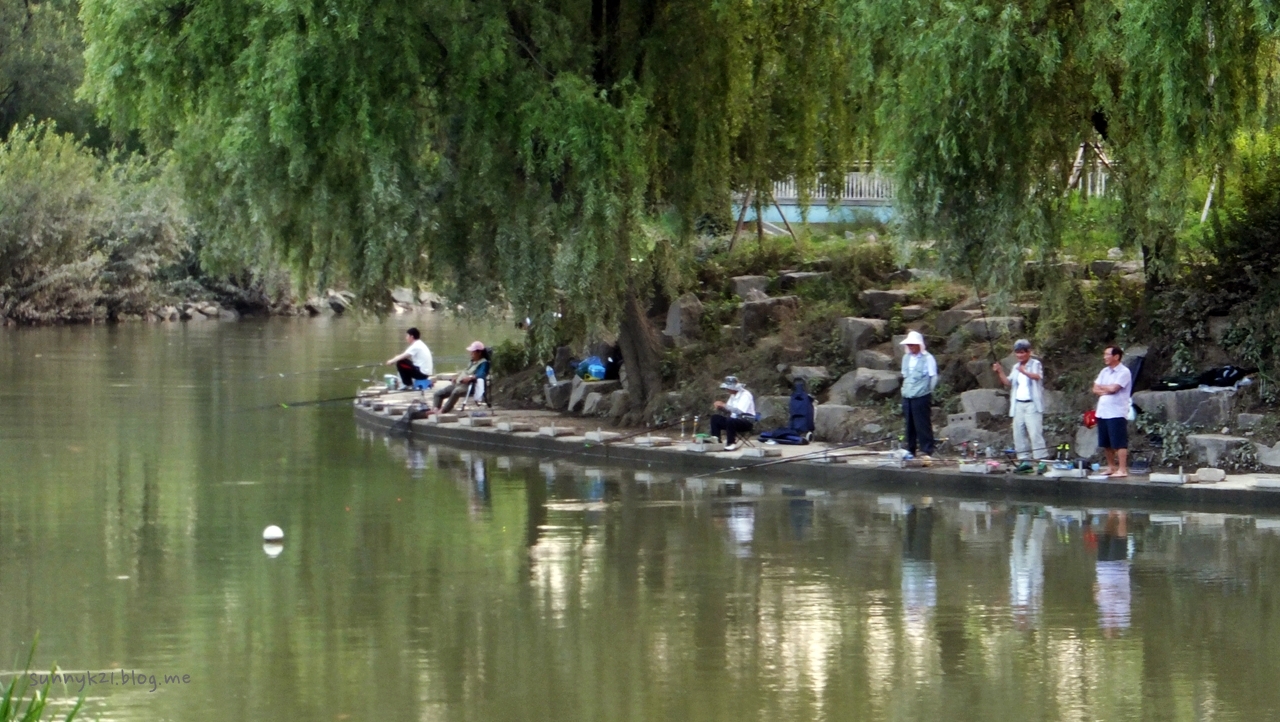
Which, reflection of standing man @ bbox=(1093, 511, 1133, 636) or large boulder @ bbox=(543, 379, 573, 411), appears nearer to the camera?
reflection of standing man @ bbox=(1093, 511, 1133, 636)

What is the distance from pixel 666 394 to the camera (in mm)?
24750

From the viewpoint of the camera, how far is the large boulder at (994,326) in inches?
893

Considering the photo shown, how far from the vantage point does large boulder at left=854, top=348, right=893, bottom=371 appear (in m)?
23.3

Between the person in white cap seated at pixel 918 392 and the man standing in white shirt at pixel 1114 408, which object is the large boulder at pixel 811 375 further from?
the man standing in white shirt at pixel 1114 408

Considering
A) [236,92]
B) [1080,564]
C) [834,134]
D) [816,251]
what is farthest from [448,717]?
[816,251]

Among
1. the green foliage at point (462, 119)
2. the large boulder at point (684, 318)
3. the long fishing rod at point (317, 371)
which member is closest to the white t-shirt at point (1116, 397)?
the green foliage at point (462, 119)

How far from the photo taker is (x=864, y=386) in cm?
2286

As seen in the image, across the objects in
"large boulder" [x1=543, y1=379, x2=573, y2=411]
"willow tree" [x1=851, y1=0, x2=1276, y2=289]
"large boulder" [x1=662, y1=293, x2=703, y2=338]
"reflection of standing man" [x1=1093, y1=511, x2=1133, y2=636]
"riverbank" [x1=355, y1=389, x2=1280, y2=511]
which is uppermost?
"willow tree" [x1=851, y1=0, x2=1276, y2=289]

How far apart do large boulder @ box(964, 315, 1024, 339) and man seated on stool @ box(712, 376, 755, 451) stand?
3.71 metres

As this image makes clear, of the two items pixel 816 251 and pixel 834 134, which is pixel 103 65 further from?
pixel 816 251

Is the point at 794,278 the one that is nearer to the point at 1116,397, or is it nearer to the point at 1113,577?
the point at 1116,397

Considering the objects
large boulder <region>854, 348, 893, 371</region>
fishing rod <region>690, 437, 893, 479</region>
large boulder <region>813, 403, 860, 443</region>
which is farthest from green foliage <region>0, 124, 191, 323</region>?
fishing rod <region>690, 437, 893, 479</region>

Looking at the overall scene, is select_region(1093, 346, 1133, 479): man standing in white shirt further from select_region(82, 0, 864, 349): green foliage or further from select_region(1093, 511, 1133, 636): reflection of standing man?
select_region(82, 0, 864, 349): green foliage

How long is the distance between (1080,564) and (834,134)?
12.1 metres
